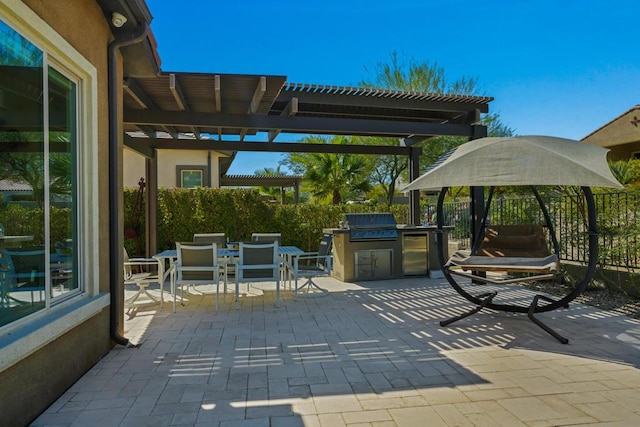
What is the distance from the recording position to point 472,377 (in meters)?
3.41

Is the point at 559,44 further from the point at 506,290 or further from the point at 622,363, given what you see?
the point at 622,363

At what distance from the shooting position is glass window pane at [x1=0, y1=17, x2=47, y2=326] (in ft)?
8.62

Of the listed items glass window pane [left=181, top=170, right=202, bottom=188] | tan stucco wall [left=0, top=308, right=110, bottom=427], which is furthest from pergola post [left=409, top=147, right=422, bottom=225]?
glass window pane [left=181, top=170, right=202, bottom=188]

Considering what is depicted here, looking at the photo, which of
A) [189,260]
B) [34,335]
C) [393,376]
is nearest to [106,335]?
[34,335]

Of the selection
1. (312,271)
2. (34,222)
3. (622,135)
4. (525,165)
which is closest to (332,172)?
(312,271)

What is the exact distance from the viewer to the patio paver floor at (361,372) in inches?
109

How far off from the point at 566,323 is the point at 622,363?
4.63ft

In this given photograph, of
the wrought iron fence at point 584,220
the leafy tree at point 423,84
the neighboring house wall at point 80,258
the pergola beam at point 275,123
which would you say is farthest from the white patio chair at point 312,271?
the leafy tree at point 423,84

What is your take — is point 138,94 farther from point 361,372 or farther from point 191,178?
point 191,178

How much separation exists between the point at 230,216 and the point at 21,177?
24.9ft

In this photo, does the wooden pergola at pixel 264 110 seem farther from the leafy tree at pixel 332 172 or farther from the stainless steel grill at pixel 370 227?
the leafy tree at pixel 332 172

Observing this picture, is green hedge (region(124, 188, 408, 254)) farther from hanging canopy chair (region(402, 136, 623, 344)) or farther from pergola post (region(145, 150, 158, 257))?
hanging canopy chair (region(402, 136, 623, 344))

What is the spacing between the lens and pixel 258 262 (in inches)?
242

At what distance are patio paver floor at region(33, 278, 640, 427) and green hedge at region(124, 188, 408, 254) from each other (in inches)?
180
